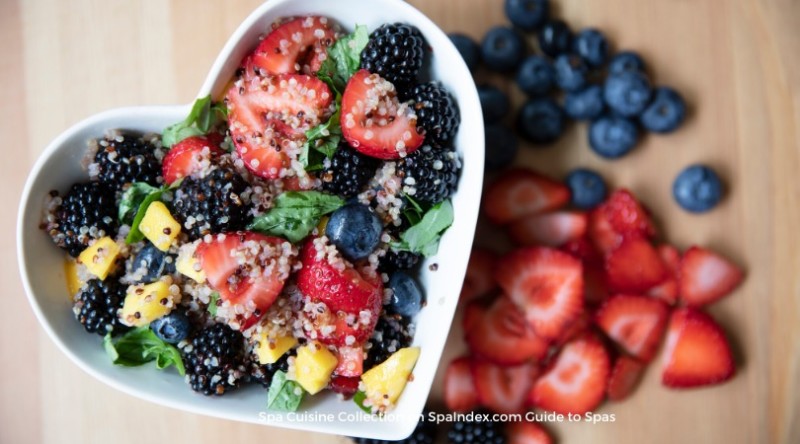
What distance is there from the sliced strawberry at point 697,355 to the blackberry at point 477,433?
36 cm

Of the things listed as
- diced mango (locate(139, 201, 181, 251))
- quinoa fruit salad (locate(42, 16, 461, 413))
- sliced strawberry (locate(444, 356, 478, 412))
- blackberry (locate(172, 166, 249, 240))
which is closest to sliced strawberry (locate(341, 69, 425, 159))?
quinoa fruit salad (locate(42, 16, 461, 413))

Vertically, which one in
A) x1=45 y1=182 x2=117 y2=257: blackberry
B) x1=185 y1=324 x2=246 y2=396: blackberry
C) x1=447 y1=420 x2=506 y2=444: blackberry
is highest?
x1=45 y1=182 x2=117 y2=257: blackberry

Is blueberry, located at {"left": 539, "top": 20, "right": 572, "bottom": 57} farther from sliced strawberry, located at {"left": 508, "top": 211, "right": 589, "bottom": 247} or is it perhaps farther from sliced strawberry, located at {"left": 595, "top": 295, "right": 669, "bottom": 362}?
sliced strawberry, located at {"left": 595, "top": 295, "right": 669, "bottom": 362}

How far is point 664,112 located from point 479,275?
18.7 inches

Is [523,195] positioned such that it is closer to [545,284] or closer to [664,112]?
[545,284]

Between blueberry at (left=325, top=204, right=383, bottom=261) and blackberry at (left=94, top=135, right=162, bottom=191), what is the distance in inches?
11.8

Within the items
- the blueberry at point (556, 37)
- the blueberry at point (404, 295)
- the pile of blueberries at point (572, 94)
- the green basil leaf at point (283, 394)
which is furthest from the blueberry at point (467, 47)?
the green basil leaf at point (283, 394)

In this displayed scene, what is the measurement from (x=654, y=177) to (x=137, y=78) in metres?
1.03

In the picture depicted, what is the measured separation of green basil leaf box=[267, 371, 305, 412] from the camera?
983 millimetres

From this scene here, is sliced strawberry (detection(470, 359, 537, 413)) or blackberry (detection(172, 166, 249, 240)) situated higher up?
blackberry (detection(172, 166, 249, 240))

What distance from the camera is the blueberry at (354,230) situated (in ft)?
3.10

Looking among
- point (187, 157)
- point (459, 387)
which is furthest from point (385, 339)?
point (187, 157)

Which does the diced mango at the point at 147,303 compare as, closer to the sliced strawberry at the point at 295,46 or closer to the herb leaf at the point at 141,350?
the herb leaf at the point at 141,350

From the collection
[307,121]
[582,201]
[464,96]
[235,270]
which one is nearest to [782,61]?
[582,201]
